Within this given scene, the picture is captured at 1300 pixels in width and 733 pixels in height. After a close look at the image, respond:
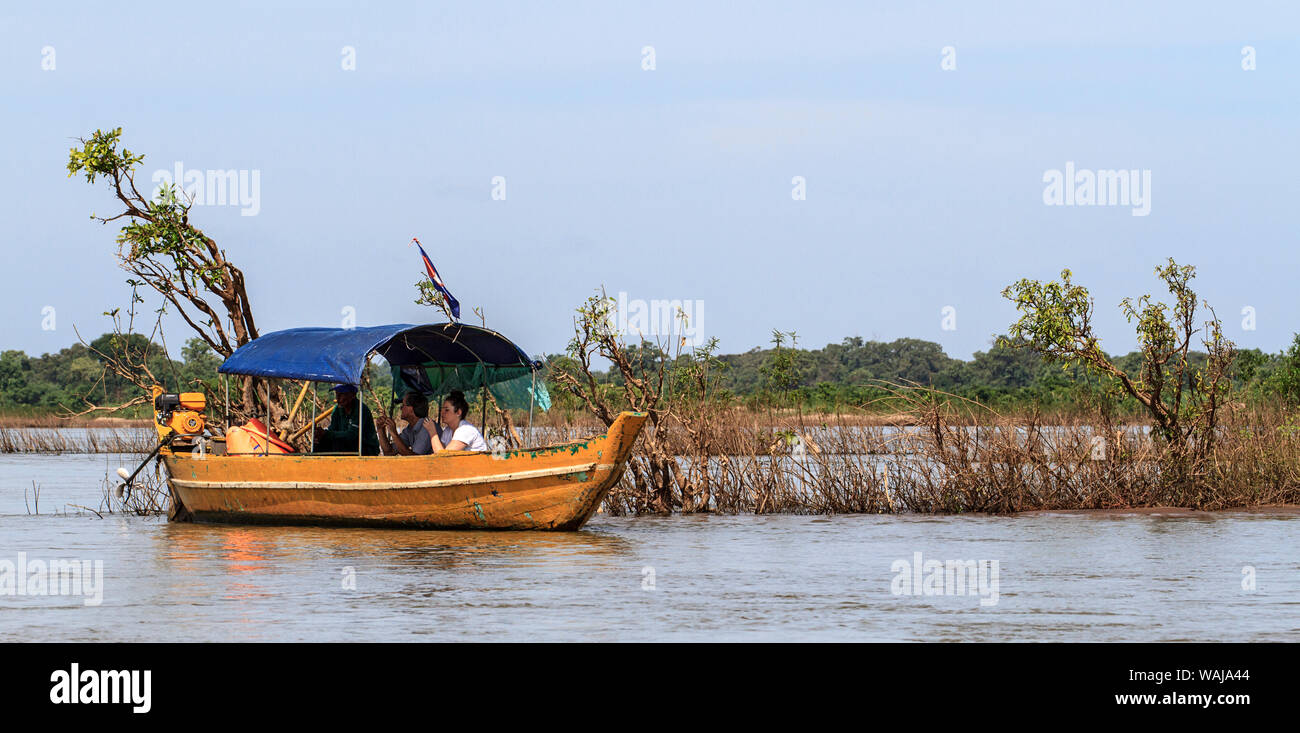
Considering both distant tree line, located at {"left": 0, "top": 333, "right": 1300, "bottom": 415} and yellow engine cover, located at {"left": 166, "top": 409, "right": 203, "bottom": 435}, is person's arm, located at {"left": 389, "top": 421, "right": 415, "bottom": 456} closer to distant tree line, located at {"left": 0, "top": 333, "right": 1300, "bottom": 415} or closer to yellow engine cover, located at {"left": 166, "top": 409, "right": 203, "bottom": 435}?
yellow engine cover, located at {"left": 166, "top": 409, "right": 203, "bottom": 435}

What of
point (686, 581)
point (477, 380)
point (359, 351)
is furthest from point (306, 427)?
point (686, 581)

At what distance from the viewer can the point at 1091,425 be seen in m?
19.0

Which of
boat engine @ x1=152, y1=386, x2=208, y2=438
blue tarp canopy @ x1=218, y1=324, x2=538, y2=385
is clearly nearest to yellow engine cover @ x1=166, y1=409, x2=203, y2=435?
boat engine @ x1=152, y1=386, x2=208, y2=438

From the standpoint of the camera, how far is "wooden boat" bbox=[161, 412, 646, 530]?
16.0 m

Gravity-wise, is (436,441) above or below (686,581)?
above

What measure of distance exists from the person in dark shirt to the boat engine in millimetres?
1538

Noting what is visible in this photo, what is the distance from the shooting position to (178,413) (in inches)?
719

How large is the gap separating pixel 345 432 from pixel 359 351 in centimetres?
214

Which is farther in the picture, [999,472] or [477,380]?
[999,472]

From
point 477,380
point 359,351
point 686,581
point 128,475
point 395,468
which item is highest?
point 359,351

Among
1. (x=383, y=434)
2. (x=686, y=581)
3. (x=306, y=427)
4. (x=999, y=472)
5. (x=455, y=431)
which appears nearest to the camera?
(x=686, y=581)

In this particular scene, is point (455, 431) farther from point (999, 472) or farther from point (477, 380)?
point (999, 472)

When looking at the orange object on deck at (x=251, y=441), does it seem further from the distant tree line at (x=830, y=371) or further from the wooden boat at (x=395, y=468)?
the distant tree line at (x=830, y=371)
